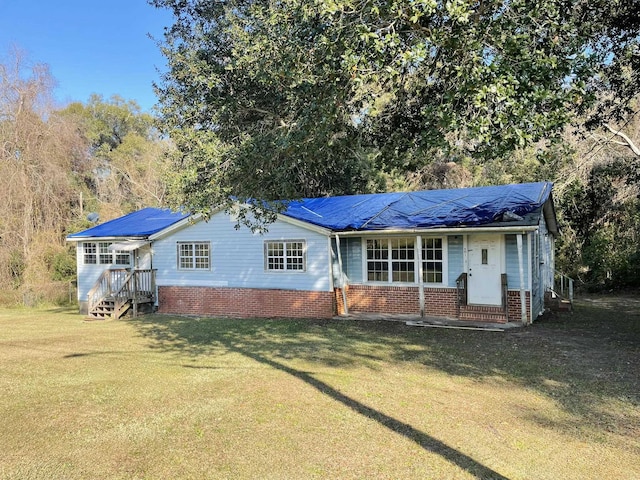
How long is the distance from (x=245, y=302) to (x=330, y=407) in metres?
9.73

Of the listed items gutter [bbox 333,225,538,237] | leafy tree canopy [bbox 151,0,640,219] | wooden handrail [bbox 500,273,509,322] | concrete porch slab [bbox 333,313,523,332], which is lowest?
concrete porch slab [bbox 333,313,523,332]

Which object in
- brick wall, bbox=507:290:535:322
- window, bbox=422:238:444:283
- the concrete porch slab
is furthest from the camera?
window, bbox=422:238:444:283

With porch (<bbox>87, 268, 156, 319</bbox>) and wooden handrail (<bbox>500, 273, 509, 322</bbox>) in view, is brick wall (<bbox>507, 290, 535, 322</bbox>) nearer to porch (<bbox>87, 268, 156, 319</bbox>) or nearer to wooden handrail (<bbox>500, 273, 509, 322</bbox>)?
wooden handrail (<bbox>500, 273, 509, 322</bbox>)

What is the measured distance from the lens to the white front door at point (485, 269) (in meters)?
12.5

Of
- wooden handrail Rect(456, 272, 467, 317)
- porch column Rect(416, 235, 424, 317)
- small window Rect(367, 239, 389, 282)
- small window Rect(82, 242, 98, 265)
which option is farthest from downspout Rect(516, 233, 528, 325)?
small window Rect(82, 242, 98, 265)

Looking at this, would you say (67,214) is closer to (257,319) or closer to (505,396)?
(257,319)

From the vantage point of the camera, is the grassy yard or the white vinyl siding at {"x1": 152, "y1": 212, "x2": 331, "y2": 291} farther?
the white vinyl siding at {"x1": 152, "y1": 212, "x2": 331, "y2": 291}

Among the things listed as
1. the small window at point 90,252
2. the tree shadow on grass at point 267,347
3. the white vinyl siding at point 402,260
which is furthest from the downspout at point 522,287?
the small window at point 90,252

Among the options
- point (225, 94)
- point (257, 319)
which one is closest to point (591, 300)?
point (257, 319)

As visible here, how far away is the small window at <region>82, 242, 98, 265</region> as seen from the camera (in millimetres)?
18734

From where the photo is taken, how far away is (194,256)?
16.4m

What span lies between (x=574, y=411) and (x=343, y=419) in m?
2.74

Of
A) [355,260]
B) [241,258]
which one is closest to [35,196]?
[241,258]

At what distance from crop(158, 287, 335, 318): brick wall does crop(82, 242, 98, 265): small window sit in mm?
3628
